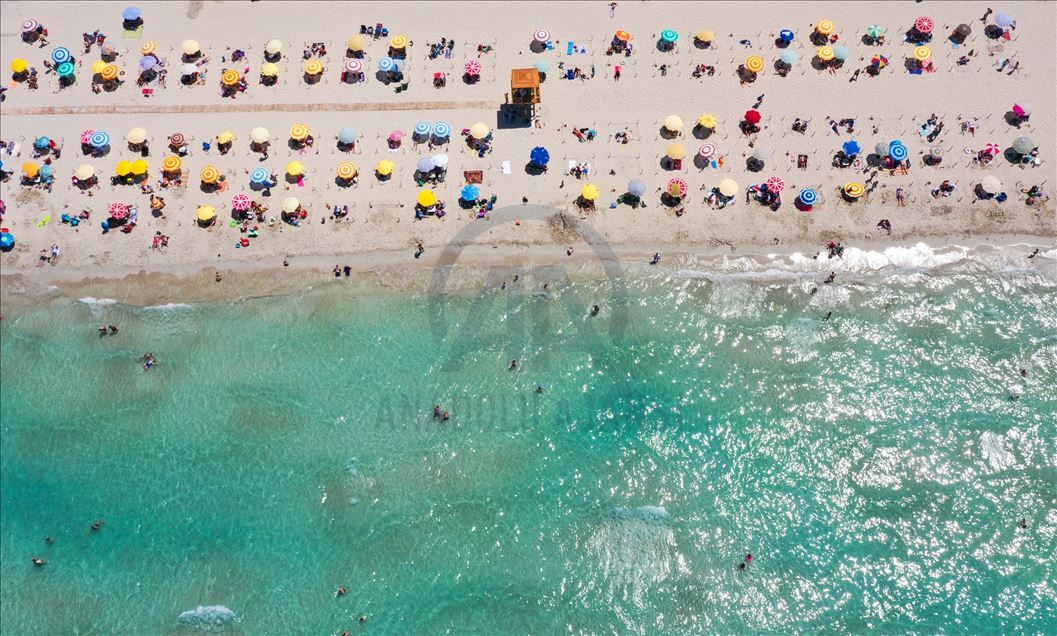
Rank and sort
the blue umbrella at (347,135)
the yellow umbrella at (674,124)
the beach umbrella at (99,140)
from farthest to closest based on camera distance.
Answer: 1. the beach umbrella at (99,140)
2. the blue umbrella at (347,135)
3. the yellow umbrella at (674,124)

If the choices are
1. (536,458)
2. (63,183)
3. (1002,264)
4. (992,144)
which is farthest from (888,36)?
(63,183)

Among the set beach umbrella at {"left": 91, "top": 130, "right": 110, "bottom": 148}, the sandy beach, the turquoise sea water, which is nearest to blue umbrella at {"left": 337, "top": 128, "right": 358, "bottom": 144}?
the sandy beach

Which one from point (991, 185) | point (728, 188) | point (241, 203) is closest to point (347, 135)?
point (241, 203)

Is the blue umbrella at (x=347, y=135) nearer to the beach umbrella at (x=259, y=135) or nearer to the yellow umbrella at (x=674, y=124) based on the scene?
the beach umbrella at (x=259, y=135)

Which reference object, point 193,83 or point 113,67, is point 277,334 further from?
point 113,67

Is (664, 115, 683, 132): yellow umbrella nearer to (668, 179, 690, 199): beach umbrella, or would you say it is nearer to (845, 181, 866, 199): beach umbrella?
(668, 179, 690, 199): beach umbrella

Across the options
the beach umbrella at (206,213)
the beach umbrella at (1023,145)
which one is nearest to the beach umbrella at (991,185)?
the beach umbrella at (1023,145)

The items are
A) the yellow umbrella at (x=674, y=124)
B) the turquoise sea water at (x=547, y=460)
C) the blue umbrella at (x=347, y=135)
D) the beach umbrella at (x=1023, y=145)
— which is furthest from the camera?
the blue umbrella at (x=347, y=135)
